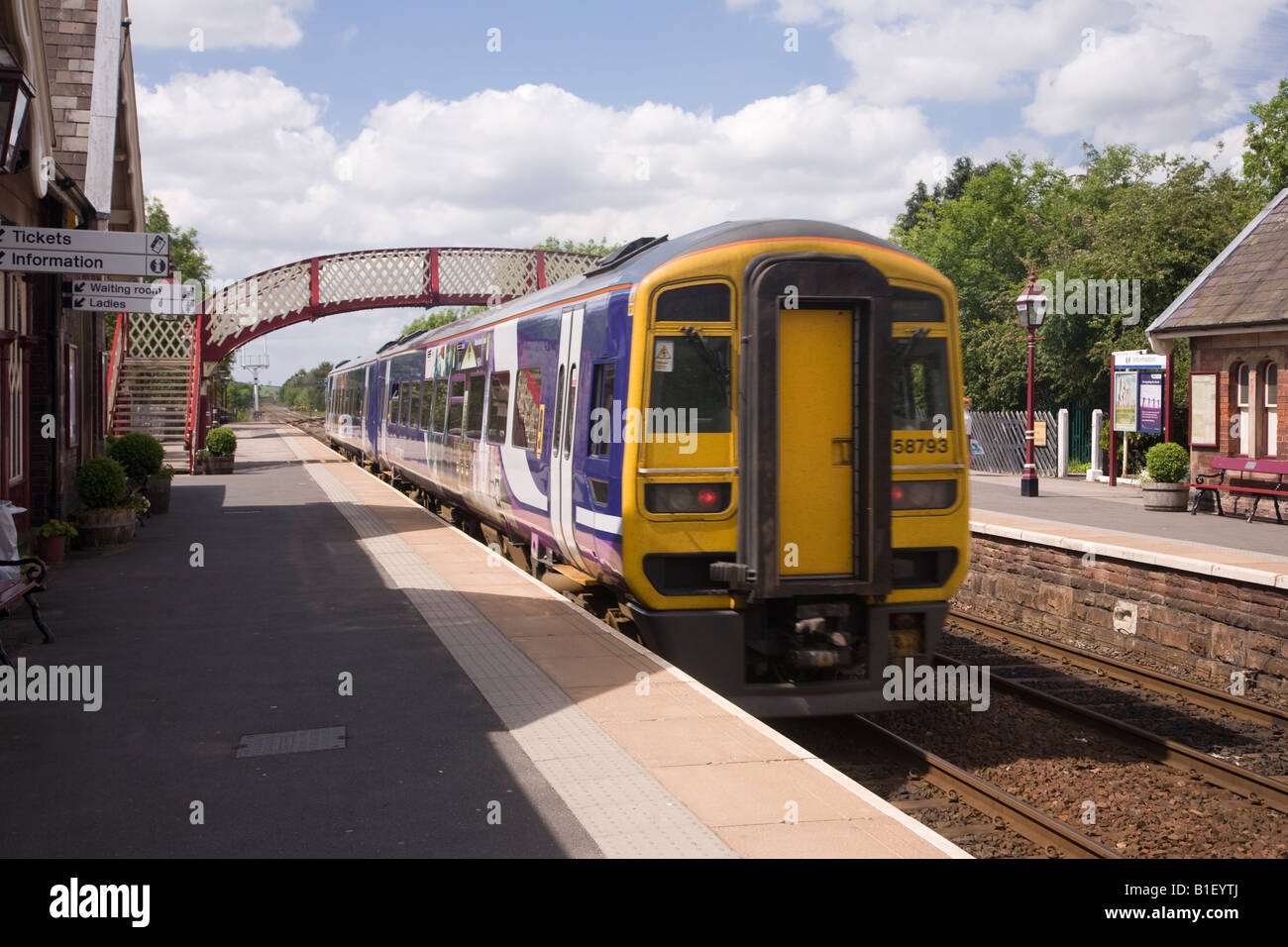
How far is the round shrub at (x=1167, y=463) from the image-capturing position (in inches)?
730

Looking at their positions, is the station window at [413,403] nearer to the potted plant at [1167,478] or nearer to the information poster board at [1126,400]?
the potted plant at [1167,478]

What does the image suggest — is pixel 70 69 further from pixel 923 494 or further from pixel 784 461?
pixel 923 494

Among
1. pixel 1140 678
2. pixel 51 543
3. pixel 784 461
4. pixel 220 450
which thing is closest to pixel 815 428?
pixel 784 461

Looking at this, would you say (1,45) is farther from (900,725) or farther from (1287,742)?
(1287,742)

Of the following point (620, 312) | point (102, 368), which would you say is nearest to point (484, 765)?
point (620, 312)

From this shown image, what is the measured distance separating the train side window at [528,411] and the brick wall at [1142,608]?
249 inches

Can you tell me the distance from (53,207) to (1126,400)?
1898 cm

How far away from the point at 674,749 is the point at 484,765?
0.96m

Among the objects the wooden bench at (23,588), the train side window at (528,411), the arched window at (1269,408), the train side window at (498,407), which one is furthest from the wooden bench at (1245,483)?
the wooden bench at (23,588)

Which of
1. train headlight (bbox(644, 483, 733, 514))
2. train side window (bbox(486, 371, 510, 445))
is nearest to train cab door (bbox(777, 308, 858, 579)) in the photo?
train headlight (bbox(644, 483, 733, 514))

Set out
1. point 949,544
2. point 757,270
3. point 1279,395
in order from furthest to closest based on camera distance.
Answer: point 1279,395 < point 949,544 < point 757,270

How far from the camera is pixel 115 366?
27344 millimetres

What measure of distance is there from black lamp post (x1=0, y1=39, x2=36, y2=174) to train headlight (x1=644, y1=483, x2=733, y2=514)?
16.7ft

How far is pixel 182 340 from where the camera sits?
1280 inches
